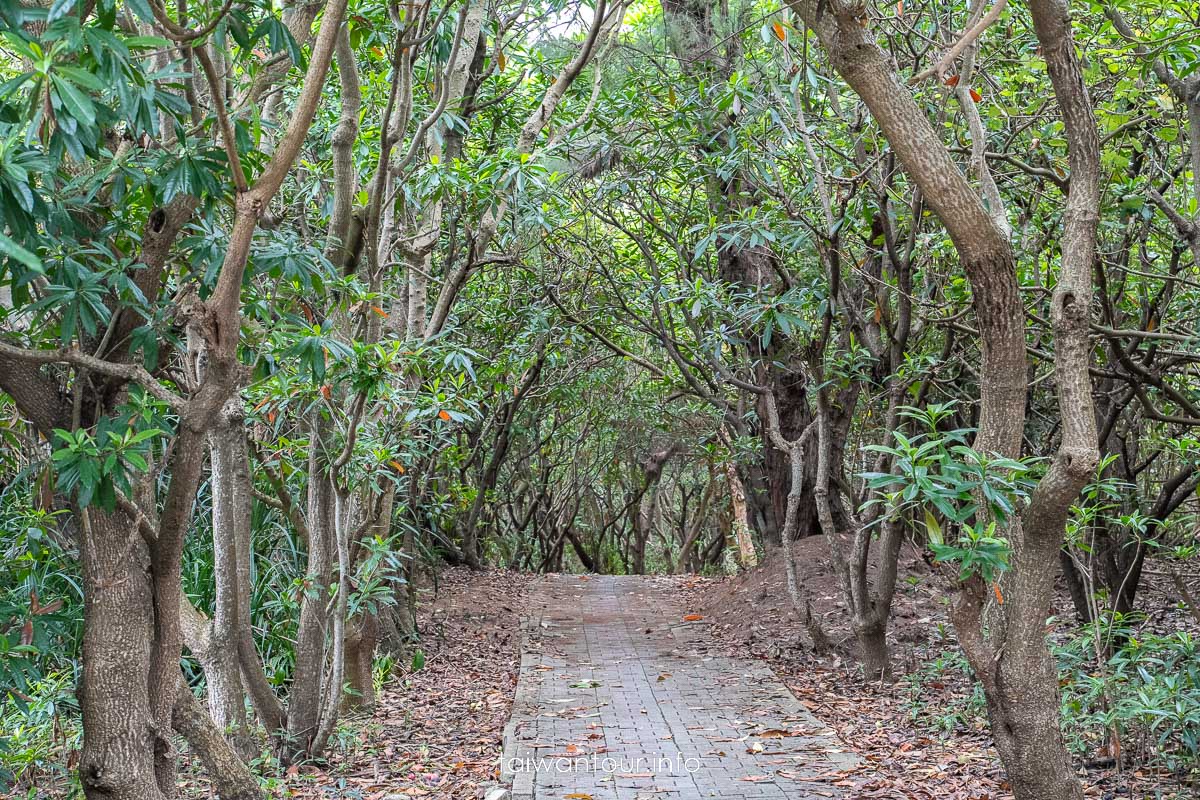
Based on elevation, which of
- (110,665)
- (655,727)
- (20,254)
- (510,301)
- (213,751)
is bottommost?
(655,727)

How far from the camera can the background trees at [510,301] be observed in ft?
11.1

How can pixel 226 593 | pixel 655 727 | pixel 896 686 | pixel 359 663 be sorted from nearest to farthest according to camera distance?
pixel 226 593, pixel 655 727, pixel 359 663, pixel 896 686

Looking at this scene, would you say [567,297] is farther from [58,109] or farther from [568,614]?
[58,109]

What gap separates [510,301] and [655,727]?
6.59 m

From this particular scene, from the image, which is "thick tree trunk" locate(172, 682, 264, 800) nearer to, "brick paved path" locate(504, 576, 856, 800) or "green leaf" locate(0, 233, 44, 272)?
"brick paved path" locate(504, 576, 856, 800)

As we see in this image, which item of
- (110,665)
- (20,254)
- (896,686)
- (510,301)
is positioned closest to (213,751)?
(110,665)

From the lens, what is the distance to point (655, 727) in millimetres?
6582

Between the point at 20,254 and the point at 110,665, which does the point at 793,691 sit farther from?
the point at 20,254

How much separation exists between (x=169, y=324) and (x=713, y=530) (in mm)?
20388

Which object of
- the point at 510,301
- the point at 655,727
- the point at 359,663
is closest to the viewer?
the point at 655,727

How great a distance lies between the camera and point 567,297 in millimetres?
11773

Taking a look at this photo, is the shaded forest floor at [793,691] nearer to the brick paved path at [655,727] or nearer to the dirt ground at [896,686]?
the dirt ground at [896,686]

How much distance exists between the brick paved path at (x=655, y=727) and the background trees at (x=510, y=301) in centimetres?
116

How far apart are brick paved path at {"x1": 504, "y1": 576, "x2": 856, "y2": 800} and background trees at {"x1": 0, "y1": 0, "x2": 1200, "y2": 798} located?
1165 millimetres
